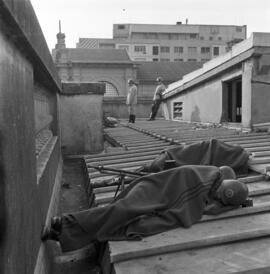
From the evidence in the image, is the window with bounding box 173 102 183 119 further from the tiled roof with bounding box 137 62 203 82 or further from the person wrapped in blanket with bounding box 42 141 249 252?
the tiled roof with bounding box 137 62 203 82

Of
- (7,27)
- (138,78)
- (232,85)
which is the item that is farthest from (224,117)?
(138,78)

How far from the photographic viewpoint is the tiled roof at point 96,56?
39.8 m

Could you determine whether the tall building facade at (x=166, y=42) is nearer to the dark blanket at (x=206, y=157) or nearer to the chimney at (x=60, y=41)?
the chimney at (x=60, y=41)

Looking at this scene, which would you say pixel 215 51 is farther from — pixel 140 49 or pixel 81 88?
pixel 81 88

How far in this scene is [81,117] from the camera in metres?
10.3

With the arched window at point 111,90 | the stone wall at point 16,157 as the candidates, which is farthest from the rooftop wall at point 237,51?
the arched window at point 111,90

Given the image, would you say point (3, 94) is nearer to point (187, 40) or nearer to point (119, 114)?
point (119, 114)

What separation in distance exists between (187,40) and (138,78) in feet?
148

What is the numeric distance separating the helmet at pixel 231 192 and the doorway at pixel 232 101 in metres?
7.37

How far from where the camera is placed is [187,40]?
271 feet

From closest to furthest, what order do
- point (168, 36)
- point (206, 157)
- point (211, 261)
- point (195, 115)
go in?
1. point (211, 261)
2. point (206, 157)
3. point (195, 115)
4. point (168, 36)

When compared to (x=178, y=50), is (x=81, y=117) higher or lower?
lower

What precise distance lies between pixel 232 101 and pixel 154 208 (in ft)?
26.7

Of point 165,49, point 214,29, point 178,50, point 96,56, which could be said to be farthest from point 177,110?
point 214,29
